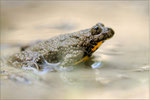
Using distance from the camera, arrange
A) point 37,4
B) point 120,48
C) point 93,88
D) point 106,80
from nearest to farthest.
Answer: point 93,88 → point 106,80 → point 120,48 → point 37,4

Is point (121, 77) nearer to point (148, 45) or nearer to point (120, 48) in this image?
point (120, 48)

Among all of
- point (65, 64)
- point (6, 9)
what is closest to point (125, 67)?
point (65, 64)

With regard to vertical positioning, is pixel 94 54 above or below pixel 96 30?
below

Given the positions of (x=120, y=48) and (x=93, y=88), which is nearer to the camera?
(x=93, y=88)

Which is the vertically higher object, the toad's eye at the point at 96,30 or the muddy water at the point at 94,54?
the toad's eye at the point at 96,30

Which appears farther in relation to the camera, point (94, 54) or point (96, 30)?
point (94, 54)

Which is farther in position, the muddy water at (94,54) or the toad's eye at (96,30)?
the toad's eye at (96,30)

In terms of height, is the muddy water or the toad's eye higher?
the toad's eye

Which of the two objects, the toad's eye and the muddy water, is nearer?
the muddy water
